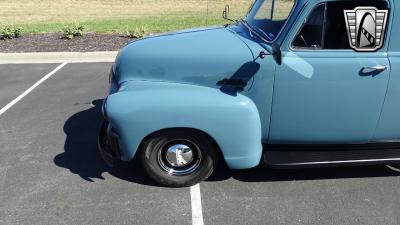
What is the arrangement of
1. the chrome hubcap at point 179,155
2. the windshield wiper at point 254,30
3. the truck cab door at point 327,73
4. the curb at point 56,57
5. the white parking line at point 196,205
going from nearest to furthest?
the white parking line at point 196,205 < the truck cab door at point 327,73 < the chrome hubcap at point 179,155 < the windshield wiper at point 254,30 < the curb at point 56,57

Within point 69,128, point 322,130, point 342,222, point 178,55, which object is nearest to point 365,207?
point 342,222

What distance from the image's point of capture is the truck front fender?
3.25 m

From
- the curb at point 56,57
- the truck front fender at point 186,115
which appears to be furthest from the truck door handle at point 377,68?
the curb at point 56,57

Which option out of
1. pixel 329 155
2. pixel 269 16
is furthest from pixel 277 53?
pixel 329 155

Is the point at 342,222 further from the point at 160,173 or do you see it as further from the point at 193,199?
the point at 160,173

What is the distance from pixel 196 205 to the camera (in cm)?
340

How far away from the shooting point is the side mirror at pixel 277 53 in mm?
3242

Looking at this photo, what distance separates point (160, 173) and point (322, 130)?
1.47 m

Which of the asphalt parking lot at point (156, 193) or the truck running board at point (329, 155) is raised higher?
the truck running board at point (329, 155)

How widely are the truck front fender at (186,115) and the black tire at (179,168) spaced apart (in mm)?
119

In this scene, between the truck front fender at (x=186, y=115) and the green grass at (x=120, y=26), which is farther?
the green grass at (x=120, y=26)

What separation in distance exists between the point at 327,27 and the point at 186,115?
4.48ft

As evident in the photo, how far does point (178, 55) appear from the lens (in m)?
3.59

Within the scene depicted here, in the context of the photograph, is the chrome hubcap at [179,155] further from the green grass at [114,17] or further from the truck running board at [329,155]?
the green grass at [114,17]
